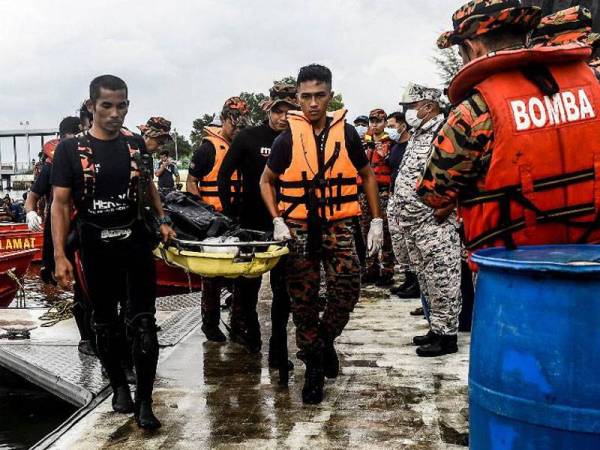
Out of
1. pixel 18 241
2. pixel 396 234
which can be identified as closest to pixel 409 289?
pixel 396 234

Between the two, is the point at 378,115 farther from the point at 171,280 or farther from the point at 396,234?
the point at 171,280

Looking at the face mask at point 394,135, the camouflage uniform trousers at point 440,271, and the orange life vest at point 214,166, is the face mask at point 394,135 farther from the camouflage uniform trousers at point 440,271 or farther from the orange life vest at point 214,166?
the camouflage uniform trousers at point 440,271

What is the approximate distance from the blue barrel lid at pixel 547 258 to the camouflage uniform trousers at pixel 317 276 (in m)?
1.85

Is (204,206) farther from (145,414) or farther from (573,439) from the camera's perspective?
(573,439)

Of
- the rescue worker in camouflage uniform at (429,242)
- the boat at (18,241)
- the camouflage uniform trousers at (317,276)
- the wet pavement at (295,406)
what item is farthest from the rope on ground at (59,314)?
the boat at (18,241)

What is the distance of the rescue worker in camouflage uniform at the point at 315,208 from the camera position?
13.7ft

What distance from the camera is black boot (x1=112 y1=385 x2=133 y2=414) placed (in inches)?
161

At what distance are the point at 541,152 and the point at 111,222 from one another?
250cm

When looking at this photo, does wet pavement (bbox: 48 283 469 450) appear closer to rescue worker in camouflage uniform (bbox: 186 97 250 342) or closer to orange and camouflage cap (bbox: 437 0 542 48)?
rescue worker in camouflage uniform (bbox: 186 97 250 342)

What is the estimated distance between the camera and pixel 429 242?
5164mm

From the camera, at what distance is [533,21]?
8.84ft

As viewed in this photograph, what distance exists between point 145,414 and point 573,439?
2.50 meters

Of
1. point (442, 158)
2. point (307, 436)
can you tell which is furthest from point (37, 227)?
point (442, 158)

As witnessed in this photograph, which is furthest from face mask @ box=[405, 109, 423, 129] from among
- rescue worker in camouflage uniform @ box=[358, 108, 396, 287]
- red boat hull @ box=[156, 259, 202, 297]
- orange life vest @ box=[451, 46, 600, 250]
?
red boat hull @ box=[156, 259, 202, 297]
